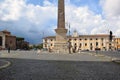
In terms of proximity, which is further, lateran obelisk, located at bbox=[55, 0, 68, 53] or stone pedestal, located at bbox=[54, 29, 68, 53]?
stone pedestal, located at bbox=[54, 29, 68, 53]

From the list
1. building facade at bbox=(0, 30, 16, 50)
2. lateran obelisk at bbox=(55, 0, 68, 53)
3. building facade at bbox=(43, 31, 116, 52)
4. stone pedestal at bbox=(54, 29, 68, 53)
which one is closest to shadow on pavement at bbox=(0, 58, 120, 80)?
lateran obelisk at bbox=(55, 0, 68, 53)

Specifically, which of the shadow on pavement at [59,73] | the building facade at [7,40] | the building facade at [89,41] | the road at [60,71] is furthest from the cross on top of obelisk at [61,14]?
the building facade at [89,41]

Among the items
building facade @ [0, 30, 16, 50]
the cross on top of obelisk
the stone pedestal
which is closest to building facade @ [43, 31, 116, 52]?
building facade @ [0, 30, 16, 50]

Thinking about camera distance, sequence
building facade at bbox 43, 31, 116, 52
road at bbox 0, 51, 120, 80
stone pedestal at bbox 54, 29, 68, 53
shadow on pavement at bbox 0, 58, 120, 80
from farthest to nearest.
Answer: building facade at bbox 43, 31, 116, 52 < stone pedestal at bbox 54, 29, 68, 53 < road at bbox 0, 51, 120, 80 < shadow on pavement at bbox 0, 58, 120, 80

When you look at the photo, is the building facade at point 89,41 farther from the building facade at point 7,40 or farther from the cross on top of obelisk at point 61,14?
the cross on top of obelisk at point 61,14

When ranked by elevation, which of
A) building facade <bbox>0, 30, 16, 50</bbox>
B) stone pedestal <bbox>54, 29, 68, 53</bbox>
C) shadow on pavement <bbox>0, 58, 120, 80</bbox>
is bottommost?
shadow on pavement <bbox>0, 58, 120, 80</bbox>

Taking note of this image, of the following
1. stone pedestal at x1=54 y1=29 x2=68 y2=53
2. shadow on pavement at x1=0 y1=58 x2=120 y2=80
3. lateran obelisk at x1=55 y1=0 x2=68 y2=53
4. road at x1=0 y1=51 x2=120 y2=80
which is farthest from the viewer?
stone pedestal at x1=54 y1=29 x2=68 y2=53

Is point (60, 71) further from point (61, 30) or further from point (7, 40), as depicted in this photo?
point (7, 40)

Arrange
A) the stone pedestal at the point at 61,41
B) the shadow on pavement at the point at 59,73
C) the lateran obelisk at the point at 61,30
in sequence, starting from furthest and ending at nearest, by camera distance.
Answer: the stone pedestal at the point at 61,41
the lateran obelisk at the point at 61,30
the shadow on pavement at the point at 59,73

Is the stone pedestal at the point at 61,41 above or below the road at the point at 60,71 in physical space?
above

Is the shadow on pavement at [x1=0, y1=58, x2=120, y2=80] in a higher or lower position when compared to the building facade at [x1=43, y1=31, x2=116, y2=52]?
lower

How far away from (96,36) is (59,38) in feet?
352

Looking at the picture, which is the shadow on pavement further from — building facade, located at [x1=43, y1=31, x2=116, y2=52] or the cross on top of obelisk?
building facade, located at [x1=43, y1=31, x2=116, y2=52]

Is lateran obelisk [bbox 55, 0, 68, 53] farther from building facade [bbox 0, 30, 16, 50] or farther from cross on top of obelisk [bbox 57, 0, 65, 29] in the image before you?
building facade [bbox 0, 30, 16, 50]
